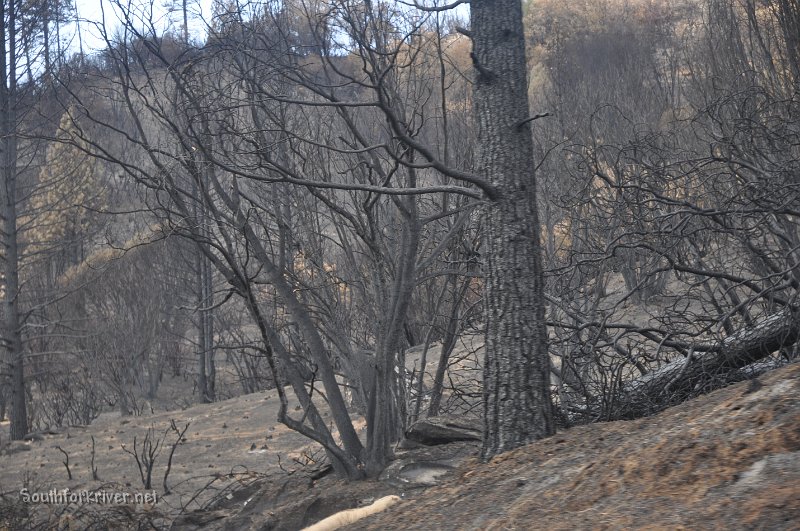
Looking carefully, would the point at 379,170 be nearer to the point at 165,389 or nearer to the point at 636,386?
the point at 636,386

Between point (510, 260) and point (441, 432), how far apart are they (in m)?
2.49

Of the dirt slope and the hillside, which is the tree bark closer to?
the hillside

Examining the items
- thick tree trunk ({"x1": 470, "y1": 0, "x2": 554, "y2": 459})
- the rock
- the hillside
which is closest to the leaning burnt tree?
thick tree trunk ({"x1": 470, "y1": 0, "x2": 554, "y2": 459})

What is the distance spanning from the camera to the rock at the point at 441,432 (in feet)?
23.9

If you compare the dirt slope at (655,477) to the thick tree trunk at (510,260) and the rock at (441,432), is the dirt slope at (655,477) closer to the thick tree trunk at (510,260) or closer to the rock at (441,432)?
the thick tree trunk at (510,260)

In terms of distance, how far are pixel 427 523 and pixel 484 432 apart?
957mm

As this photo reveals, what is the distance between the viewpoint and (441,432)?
7281 mm

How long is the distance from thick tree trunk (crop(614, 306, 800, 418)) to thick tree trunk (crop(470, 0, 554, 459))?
119 cm

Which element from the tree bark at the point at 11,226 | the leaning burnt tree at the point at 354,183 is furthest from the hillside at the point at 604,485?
the tree bark at the point at 11,226

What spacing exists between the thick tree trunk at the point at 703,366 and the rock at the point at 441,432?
5.05ft

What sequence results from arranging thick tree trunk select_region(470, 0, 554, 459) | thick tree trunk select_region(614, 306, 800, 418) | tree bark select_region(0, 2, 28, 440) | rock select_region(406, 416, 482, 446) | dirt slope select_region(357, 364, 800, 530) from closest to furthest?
dirt slope select_region(357, 364, 800, 530) → thick tree trunk select_region(470, 0, 554, 459) → thick tree trunk select_region(614, 306, 800, 418) → rock select_region(406, 416, 482, 446) → tree bark select_region(0, 2, 28, 440)

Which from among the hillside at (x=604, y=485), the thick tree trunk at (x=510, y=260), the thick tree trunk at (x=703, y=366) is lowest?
the hillside at (x=604, y=485)

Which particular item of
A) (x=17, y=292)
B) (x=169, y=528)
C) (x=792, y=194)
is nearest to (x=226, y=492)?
(x=169, y=528)

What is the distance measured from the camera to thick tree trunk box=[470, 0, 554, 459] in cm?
522
